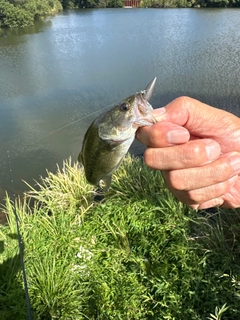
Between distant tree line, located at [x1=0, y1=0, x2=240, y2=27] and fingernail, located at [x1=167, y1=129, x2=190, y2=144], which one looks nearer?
fingernail, located at [x1=167, y1=129, x2=190, y2=144]

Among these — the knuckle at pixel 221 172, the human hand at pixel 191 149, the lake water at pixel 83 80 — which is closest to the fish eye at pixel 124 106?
the human hand at pixel 191 149

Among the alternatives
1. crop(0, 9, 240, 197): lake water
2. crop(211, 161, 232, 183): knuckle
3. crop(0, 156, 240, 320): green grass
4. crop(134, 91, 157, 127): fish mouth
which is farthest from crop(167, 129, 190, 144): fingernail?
crop(0, 9, 240, 197): lake water

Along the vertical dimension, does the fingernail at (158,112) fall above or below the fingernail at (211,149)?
above

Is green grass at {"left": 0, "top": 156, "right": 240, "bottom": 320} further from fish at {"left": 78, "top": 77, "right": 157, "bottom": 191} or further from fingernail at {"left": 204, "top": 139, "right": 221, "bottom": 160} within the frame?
fish at {"left": 78, "top": 77, "right": 157, "bottom": 191}

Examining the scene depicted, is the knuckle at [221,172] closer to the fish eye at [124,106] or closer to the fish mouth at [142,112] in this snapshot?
the fish mouth at [142,112]

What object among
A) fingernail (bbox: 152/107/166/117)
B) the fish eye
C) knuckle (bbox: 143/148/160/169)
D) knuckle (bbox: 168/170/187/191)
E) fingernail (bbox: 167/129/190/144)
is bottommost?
knuckle (bbox: 168/170/187/191)

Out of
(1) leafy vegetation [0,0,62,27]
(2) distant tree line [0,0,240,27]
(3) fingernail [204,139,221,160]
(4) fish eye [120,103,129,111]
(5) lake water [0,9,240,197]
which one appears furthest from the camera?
(2) distant tree line [0,0,240,27]
